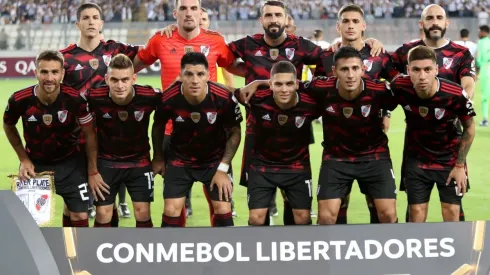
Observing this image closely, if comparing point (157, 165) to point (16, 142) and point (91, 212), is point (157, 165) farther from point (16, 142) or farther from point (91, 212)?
point (91, 212)

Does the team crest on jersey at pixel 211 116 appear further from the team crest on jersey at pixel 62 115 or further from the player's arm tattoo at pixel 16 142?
the player's arm tattoo at pixel 16 142

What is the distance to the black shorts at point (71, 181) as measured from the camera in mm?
6613

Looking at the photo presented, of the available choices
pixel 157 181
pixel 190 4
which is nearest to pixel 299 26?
pixel 157 181

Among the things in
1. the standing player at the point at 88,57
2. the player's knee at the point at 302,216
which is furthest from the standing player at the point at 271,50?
the standing player at the point at 88,57

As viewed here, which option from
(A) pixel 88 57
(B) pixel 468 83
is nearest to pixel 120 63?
(A) pixel 88 57

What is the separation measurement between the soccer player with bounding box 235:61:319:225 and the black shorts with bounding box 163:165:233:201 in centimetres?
29

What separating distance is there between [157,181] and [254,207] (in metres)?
4.24

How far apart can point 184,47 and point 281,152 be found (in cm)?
150

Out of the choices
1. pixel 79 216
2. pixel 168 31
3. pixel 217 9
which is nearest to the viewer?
pixel 79 216

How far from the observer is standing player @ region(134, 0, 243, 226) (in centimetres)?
723

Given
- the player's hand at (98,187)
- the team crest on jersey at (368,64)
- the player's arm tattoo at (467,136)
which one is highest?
the team crest on jersey at (368,64)

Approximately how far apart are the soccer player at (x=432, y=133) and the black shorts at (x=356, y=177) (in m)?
0.25

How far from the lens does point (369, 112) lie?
20.5 feet

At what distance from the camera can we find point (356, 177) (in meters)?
6.43
